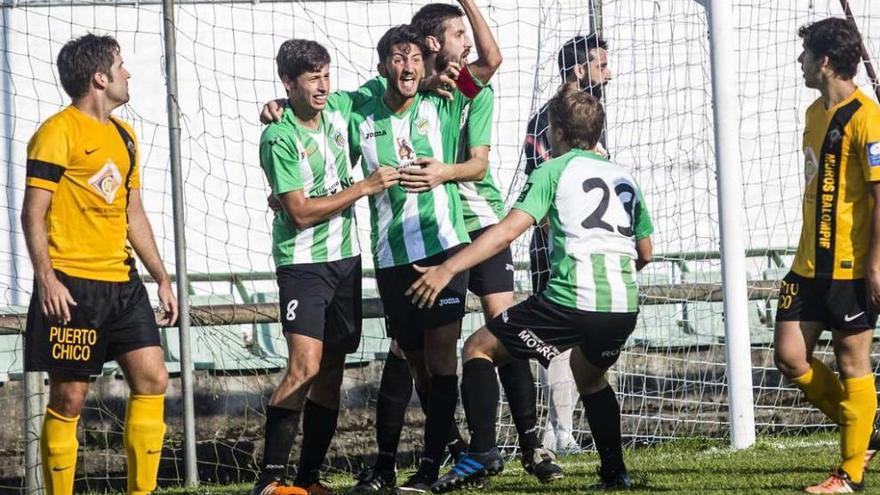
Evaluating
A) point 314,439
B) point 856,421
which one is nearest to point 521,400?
point 314,439

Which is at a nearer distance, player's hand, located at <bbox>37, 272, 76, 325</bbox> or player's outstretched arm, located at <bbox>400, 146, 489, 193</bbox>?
player's hand, located at <bbox>37, 272, 76, 325</bbox>

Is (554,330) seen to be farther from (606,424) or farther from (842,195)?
(842,195)

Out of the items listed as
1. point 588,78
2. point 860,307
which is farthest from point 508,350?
point 588,78

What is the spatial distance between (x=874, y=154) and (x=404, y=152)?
80.4 inches

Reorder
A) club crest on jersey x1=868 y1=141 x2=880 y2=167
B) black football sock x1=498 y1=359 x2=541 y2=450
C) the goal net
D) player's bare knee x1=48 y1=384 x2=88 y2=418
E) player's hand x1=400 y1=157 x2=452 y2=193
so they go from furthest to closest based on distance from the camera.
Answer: the goal net, black football sock x1=498 y1=359 x2=541 y2=450, player's hand x1=400 y1=157 x2=452 y2=193, player's bare knee x1=48 y1=384 x2=88 y2=418, club crest on jersey x1=868 y1=141 x2=880 y2=167

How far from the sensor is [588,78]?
26.2ft

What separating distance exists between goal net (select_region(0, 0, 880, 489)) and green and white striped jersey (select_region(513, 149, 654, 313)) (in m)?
2.52

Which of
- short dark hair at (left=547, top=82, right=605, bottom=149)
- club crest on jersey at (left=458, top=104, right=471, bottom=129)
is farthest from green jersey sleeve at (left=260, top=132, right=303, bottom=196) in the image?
short dark hair at (left=547, top=82, right=605, bottom=149)

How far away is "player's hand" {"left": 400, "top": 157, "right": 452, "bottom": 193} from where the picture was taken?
565 centimetres

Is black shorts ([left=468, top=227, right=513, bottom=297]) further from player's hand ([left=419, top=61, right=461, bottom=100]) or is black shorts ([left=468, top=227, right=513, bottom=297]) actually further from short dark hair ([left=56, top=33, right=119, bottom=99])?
short dark hair ([left=56, top=33, right=119, bottom=99])

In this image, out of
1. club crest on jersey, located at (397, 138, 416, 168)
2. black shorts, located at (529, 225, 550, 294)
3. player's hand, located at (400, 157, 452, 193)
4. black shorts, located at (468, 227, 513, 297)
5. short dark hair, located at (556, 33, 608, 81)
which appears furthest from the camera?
short dark hair, located at (556, 33, 608, 81)

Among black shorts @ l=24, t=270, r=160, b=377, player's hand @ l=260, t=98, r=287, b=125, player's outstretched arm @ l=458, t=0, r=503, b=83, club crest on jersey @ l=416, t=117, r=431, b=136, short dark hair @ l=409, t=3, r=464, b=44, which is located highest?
short dark hair @ l=409, t=3, r=464, b=44

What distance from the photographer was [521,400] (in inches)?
250

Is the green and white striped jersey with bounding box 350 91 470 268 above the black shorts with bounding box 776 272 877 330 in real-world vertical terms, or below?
above
